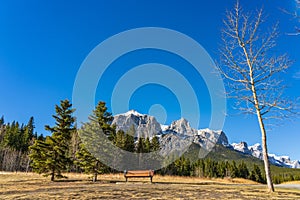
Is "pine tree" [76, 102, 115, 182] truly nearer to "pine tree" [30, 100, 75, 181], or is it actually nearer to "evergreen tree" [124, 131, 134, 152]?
"pine tree" [30, 100, 75, 181]

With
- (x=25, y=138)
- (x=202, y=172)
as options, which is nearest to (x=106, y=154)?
(x=25, y=138)

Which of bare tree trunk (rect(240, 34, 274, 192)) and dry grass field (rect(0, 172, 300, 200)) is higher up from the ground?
bare tree trunk (rect(240, 34, 274, 192))

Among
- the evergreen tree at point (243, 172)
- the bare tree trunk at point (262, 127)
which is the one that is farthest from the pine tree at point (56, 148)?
the evergreen tree at point (243, 172)

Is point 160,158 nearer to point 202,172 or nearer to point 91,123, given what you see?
point 202,172


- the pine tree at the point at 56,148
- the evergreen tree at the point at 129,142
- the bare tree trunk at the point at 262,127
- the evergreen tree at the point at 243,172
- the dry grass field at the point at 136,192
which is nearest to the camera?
the dry grass field at the point at 136,192

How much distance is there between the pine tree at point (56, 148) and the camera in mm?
20219

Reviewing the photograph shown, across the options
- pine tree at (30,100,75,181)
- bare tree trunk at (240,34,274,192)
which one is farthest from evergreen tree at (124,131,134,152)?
bare tree trunk at (240,34,274,192)

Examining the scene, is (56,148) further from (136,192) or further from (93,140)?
(136,192)

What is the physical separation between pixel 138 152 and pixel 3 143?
3897 centimetres

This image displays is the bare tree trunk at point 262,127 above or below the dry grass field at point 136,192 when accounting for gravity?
above

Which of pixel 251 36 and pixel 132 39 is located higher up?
pixel 132 39

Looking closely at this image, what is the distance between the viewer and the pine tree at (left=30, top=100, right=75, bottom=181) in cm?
2022

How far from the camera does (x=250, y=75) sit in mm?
13812

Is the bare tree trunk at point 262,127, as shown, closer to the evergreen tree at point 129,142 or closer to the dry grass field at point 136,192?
the dry grass field at point 136,192
